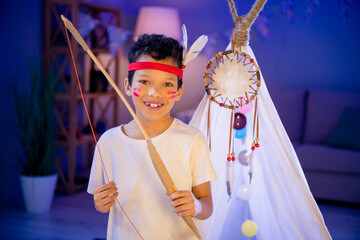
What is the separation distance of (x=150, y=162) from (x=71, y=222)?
1.85m

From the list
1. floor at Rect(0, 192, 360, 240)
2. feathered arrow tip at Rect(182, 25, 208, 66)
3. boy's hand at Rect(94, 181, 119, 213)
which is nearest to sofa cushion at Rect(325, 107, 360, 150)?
floor at Rect(0, 192, 360, 240)

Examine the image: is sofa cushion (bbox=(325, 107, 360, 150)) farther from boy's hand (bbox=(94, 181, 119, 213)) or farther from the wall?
boy's hand (bbox=(94, 181, 119, 213))

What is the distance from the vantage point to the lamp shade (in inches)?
172

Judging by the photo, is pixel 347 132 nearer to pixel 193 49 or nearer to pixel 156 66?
pixel 193 49

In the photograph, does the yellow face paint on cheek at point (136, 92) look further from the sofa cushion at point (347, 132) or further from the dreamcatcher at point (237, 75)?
the sofa cushion at point (347, 132)

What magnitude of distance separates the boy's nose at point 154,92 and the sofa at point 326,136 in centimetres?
262

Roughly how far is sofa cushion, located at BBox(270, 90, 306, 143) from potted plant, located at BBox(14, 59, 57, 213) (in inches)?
87.9

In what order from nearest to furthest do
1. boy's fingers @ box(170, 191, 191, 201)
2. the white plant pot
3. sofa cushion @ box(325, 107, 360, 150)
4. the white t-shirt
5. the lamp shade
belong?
boy's fingers @ box(170, 191, 191, 201) → the white t-shirt → the white plant pot → sofa cushion @ box(325, 107, 360, 150) → the lamp shade

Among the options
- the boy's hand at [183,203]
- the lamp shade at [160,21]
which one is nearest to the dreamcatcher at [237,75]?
the boy's hand at [183,203]

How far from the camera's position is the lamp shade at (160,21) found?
4.38 m

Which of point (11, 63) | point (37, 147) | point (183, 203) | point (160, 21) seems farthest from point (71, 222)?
point (160, 21)

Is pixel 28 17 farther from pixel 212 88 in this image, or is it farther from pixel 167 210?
pixel 167 210

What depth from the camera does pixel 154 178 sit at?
137cm

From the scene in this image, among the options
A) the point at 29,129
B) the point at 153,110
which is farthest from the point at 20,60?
the point at 153,110
